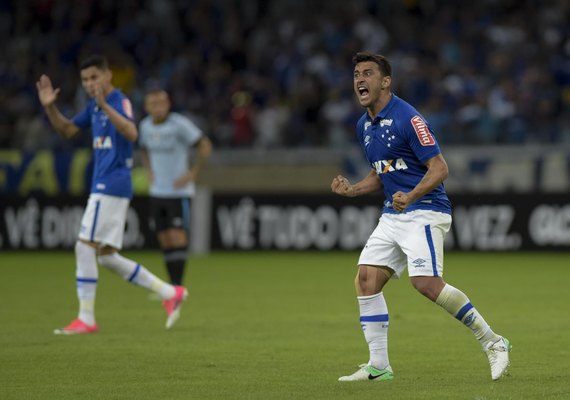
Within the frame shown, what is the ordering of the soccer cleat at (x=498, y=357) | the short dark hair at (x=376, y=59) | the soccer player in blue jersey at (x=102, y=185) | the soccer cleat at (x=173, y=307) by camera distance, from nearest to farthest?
the soccer cleat at (x=498, y=357), the short dark hair at (x=376, y=59), the soccer player in blue jersey at (x=102, y=185), the soccer cleat at (x=173, y=307)

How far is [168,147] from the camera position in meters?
14.2

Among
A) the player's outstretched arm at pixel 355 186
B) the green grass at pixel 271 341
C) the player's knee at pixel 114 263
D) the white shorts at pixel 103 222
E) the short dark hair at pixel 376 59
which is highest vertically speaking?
the short dark hair at pixel 376 59

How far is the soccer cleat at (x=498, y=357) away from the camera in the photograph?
299 inches

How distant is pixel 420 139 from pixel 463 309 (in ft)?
3.59

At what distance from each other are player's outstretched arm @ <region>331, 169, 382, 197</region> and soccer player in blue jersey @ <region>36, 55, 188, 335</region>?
10.3 feet

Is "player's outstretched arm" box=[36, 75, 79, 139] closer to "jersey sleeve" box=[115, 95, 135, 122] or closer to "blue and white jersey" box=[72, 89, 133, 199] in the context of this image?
"blue and white jersey" box=[72, 89, 133, 199]

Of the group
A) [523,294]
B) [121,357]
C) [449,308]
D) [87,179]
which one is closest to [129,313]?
[121,357]

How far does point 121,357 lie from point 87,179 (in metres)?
14.9

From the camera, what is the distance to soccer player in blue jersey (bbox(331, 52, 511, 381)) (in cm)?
766

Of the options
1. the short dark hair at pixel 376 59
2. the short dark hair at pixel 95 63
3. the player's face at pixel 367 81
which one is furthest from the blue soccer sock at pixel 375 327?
the short dark hair at pixel 95 63

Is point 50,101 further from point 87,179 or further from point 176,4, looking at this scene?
point 176,4

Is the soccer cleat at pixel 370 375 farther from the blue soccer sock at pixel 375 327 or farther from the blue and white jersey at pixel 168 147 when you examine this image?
the blue and white jersey at pixel 168 147

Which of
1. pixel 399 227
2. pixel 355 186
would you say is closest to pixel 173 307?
pixel 355 186

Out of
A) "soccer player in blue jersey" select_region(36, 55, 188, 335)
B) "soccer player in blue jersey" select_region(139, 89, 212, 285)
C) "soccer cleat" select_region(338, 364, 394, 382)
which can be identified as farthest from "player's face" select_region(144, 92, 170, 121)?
"soccer cleat" select_region(338, 364, 394, 382)
